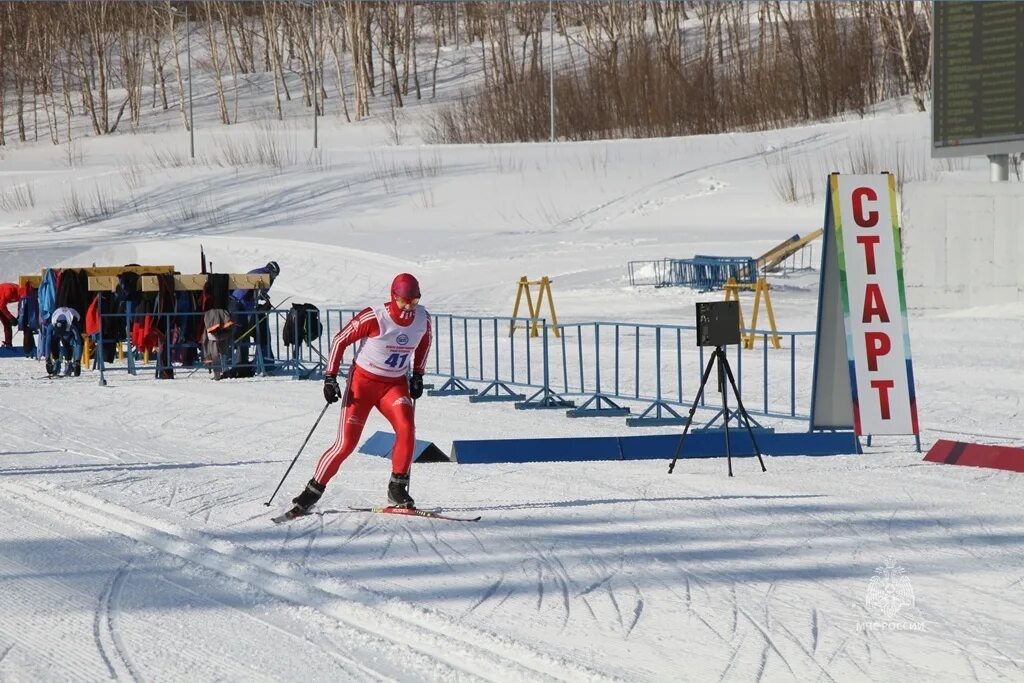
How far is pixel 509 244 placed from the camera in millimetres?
37062

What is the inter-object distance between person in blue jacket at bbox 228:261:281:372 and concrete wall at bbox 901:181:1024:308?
10532 mm

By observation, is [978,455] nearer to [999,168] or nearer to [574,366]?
[574,366]

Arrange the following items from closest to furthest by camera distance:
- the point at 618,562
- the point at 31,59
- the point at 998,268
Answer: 1. the point at 618,562
2. the point at 998,268
3. the point at 31,59

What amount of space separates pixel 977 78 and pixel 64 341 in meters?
14.3

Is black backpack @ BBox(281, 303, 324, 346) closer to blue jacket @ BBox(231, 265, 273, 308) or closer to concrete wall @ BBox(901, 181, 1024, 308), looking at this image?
blue jacket @ BBox(231, 265, 273, 308)

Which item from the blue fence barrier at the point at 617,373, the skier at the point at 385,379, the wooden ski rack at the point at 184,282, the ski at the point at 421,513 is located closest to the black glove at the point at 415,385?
the skier at the point at 385,379

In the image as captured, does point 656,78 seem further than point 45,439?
Yes

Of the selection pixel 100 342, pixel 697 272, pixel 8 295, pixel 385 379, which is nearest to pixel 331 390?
pixel 385 379

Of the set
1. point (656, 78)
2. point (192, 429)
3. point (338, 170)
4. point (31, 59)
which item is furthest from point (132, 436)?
point (31, 59)

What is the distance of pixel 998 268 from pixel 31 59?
64903 millimetres

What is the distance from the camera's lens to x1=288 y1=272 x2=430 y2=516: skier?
8906 millimetres

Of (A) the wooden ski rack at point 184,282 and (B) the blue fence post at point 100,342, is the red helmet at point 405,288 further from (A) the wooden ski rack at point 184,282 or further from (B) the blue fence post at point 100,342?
(A) the wooden ski rack at point 184,282

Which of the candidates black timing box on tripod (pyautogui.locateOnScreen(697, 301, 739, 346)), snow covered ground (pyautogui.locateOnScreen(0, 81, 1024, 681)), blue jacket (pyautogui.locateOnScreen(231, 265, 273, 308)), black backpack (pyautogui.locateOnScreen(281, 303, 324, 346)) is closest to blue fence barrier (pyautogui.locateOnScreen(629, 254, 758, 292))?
snow covered ground (pyautogui.locateOnScreen(0, 81, 1024, 681))

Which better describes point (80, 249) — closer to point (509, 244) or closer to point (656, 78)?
point (509, 244)
